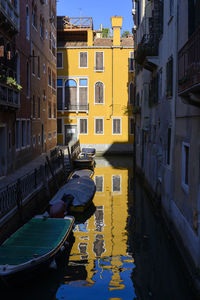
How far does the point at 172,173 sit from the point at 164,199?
5.96 feet

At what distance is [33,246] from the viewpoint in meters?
9.02

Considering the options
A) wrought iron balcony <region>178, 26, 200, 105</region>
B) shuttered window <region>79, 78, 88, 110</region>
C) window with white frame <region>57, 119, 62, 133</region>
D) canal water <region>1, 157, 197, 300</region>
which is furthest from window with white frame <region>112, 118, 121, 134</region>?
wrought iron balcony <region>178, 26, 200, 105</region>

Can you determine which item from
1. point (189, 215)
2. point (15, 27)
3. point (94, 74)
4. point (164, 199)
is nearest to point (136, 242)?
point (164, 199)

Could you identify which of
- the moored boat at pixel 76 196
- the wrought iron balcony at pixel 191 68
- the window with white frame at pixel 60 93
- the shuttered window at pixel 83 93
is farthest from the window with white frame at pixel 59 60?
the wrought iron balcony at pixel 191 68

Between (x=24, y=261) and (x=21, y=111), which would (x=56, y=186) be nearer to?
(x=21, y=111)

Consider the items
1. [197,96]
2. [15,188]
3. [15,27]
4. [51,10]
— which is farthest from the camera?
[51,10]

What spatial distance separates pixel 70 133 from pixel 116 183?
612 inches

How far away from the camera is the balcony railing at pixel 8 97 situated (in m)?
14.3

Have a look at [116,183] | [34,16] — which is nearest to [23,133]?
[116,183]

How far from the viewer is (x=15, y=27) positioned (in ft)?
53.0

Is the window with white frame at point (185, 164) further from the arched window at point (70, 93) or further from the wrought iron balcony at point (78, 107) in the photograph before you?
the arched window at point (70, 93)

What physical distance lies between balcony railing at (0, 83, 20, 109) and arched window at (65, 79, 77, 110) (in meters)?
20.2

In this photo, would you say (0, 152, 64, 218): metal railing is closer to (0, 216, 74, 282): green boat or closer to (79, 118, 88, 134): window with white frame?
(0, 216, 74, 282): green boat

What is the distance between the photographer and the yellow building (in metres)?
36.7
